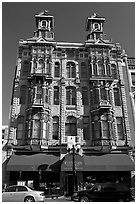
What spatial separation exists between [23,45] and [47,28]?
4618 millimetres

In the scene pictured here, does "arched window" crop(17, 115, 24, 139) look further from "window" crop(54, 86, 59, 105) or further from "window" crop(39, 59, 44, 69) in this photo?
"window" crop(39, 59, 44, 69)

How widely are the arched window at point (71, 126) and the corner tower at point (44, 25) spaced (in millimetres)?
12576

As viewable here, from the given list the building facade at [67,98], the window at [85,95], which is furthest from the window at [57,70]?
the window at [85,95]

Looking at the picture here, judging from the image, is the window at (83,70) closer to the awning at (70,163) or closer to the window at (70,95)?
the window at (70,95)

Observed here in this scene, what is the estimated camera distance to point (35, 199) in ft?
41.0

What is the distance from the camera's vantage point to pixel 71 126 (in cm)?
2183

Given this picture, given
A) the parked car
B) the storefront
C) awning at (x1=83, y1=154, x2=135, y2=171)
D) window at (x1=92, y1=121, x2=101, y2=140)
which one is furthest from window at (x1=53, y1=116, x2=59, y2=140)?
the parked car

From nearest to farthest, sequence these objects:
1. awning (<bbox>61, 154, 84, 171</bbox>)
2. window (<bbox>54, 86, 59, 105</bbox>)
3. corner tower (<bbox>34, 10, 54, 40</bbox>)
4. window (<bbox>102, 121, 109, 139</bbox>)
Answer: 1. awning (<bbox>61, 154, 84, 171</bbox>)
2. window (<bbox>102, 121, 109, 139</bbox>)
3. window (<bbox>54, 86, 59, 105</bbox>)
4. corner tower (<bbox>34, 10, 54, 40</bbox>)

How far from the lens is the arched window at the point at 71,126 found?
70.4 feet

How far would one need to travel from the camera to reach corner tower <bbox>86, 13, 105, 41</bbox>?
27.2 metres

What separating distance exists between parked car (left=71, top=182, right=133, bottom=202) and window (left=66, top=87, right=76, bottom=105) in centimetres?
1210

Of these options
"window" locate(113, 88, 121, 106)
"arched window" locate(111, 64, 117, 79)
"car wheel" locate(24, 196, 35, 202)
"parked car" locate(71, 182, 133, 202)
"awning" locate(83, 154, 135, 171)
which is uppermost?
"arched window" locate(111, 64, 117, 79)

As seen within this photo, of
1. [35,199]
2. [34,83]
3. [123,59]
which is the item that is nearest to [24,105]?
[34,83]

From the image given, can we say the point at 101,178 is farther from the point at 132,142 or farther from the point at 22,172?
the point at 22,172
